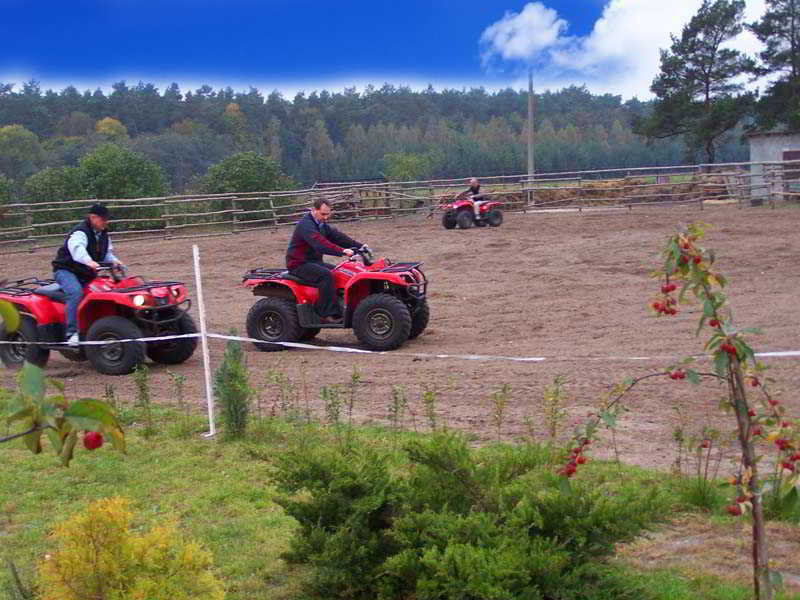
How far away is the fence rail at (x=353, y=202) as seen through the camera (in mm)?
27109

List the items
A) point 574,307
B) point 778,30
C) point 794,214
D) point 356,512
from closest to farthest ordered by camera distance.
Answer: point 356,512, point 574,307, point 794,214, point 778,30

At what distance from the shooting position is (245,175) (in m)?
34.2

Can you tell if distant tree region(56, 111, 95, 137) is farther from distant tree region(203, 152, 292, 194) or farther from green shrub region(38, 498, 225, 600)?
green shrub region(38, 498, 225, 600)

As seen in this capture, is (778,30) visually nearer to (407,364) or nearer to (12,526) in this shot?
(407,364)

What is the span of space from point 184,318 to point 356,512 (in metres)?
6.96

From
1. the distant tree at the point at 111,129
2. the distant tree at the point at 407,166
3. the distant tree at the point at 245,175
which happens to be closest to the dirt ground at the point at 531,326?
the distant tree at the point at 245,175

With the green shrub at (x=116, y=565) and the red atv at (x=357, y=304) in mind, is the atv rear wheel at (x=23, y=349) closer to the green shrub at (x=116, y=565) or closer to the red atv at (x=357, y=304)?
the red atv at (x=357, y=304)

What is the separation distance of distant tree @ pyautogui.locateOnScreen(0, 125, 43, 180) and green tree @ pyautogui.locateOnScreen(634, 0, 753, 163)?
93.7 feet

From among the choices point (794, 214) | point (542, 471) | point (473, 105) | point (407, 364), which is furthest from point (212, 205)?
point (473, 105)

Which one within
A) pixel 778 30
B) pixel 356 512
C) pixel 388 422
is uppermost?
pixel 778 30

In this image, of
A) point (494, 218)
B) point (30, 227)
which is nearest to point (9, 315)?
point (494, 218)

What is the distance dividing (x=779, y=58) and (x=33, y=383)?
139 ft

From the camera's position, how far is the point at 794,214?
23.6 meters

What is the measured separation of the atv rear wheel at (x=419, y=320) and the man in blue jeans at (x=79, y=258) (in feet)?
11.5
